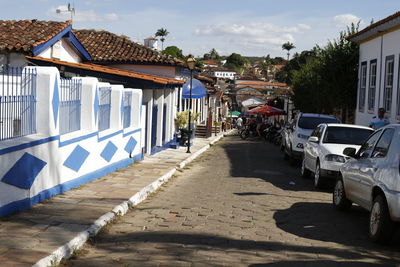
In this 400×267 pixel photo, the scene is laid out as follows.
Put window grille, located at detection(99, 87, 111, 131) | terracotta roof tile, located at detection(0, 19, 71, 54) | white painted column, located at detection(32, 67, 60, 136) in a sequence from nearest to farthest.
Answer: white painted column, located at detection(32, 67, 60, 136)
window grille, located at detection(99, 87, 111, 131)
terracotta roof tile, located at detection(0, 19, 71, 54)

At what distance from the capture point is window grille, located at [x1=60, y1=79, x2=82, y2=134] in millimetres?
11453

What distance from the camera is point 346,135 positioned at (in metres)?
14.7

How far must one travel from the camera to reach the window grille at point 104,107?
1427 centimetres

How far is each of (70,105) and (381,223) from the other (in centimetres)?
706

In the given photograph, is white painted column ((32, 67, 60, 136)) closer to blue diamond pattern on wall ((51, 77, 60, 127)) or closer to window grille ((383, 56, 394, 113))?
blue diamond pattern on wall ((51, 77, 60, 127))

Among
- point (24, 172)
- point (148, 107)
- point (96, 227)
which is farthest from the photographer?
point (148, 107)

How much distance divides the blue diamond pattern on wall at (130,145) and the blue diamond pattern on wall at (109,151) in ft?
5.22

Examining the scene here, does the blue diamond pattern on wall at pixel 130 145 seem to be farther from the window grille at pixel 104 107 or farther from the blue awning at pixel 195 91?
the blue awning at pixel 195 91

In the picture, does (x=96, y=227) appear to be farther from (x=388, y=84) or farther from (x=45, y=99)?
(x=388, y=84)

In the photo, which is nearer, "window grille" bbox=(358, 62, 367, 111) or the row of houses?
the row of houses

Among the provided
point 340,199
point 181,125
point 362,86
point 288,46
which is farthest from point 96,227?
point 288,46

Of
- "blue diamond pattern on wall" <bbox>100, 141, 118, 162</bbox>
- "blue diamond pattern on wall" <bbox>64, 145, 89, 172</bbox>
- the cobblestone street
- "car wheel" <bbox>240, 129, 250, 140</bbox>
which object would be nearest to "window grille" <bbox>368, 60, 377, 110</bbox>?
the cobblestone street

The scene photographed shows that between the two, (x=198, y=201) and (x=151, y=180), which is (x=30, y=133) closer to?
(x=198, y=201)

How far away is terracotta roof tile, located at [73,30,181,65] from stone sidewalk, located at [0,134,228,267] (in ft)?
40.2
